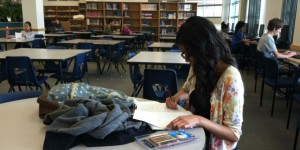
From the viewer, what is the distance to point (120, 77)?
599cm

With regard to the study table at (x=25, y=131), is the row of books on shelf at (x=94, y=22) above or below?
above

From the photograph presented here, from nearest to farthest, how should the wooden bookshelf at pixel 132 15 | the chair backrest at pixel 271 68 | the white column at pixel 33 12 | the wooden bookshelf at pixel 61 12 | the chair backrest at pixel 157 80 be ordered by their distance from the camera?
the chair backrest at pixel 157 80 < the chair backrest at pixel 271 68 < the white column at pixel 33 12 < the wooden bookshelf at pixel 132 15 < the wooden bookshelf at pixel 61 12

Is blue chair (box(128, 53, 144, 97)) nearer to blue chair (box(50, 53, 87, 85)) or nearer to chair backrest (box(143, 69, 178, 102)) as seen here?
blue chair (box(50, 53, 87, 85))

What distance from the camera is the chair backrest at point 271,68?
3.46 m

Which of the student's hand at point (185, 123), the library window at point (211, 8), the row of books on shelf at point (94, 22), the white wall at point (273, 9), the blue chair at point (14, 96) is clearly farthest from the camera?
the library window at point (211, 8)

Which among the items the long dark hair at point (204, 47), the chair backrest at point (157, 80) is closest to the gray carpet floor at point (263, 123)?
the chair backrest at point (157, 80)

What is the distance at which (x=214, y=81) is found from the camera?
1.29 meters

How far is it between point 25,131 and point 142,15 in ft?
38.5

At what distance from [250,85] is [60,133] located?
4.98 meters

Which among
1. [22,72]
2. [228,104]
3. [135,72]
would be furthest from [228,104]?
[22,72]

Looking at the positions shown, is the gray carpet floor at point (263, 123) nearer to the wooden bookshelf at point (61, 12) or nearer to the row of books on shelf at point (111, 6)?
the row of books on shelf at point (111, 6)

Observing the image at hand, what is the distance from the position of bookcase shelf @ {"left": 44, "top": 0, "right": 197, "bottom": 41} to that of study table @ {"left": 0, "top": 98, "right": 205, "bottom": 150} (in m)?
11.2

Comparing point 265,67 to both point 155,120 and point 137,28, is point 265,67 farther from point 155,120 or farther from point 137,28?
point 137,28

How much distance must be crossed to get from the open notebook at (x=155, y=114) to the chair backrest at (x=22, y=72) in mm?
2371
